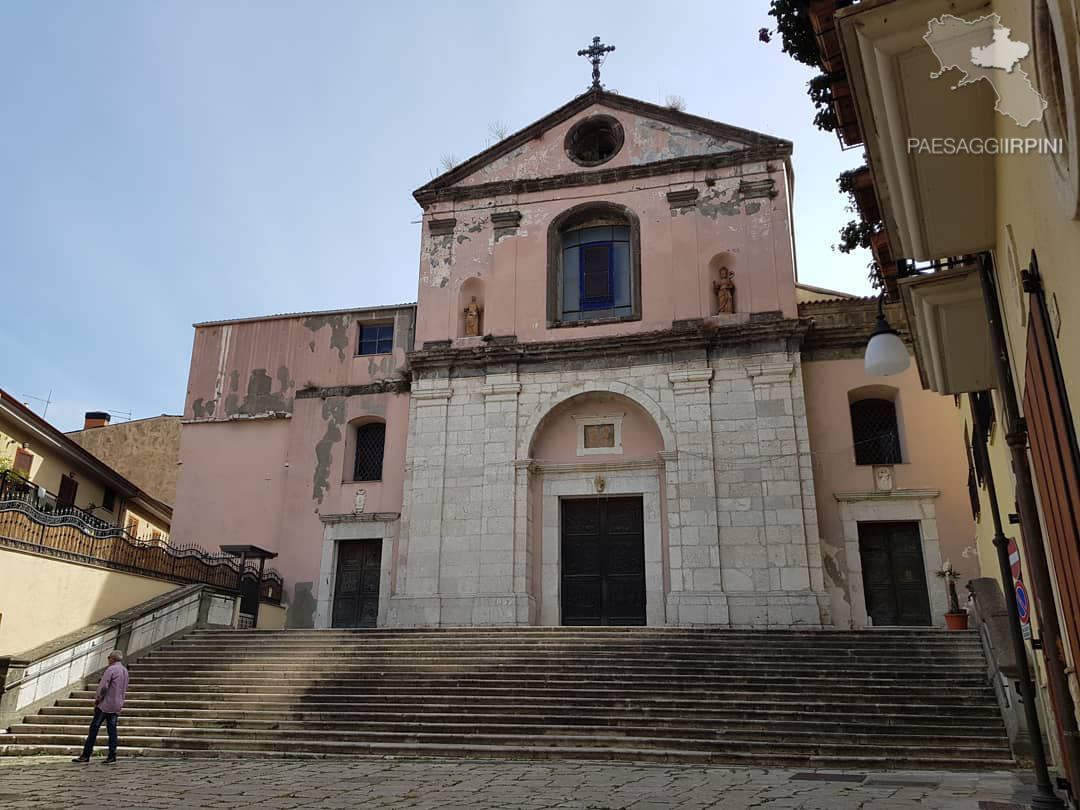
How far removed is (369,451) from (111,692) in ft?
37.1

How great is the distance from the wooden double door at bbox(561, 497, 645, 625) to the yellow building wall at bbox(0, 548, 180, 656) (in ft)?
28.0

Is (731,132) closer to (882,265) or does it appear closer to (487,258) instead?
(487,258)

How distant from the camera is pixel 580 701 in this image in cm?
1140

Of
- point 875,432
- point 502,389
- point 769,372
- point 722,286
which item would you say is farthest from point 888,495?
point 502,389

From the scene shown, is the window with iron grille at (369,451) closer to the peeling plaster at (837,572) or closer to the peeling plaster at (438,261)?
the peeling plaster at (438,261)

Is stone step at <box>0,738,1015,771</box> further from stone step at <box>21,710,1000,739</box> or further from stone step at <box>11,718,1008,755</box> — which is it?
stone step at <box>21,710,1000,739</box>

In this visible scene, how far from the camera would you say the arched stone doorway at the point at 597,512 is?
701 inches

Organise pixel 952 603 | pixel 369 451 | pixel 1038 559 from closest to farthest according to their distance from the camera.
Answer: pixel 1038 559
pixel 952 603
pixel 369 451

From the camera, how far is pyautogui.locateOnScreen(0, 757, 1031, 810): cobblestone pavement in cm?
691

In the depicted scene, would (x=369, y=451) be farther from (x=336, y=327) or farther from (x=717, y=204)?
(x=717, y=204)

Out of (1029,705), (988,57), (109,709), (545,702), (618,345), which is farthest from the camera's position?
(618,345)

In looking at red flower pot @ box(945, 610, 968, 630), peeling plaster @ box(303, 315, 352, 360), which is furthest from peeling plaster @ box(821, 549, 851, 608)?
peeling plaster @ box(303, 315, 352, 360)

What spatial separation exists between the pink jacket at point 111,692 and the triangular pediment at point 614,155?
14.8m

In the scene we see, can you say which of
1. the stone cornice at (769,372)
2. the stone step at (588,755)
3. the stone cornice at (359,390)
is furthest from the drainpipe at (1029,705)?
the stone cornice at (359,390)
